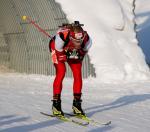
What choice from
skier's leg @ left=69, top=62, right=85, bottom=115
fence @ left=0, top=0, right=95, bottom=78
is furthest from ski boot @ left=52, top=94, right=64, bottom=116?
fence @ left=0, top=0, right=95, bottom=78

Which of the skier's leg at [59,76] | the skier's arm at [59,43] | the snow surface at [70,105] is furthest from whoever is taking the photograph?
the skier's leg at [59,76]

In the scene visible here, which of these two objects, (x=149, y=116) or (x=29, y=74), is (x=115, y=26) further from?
(x=149, y=116)

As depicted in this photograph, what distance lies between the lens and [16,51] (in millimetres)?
21469

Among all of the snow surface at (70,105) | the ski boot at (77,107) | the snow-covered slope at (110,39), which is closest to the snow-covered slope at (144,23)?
the snow-covered slope at (110,39)

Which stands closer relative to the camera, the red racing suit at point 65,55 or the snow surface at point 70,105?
the snow surface at point 70,105

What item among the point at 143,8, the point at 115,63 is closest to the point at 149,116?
the point at 115,63

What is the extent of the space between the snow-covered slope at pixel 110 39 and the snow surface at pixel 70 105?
3.29 ft

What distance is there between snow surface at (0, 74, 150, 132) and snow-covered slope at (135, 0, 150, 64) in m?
10.3

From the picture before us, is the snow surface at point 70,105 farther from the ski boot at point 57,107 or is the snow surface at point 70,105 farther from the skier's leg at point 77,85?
the skier's leg at point 77,85

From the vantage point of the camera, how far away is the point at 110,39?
18812mm

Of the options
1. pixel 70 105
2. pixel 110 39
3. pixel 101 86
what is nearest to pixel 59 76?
pixel 70 105

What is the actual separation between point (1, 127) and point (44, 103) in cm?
362

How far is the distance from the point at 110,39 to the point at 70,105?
24.1ft

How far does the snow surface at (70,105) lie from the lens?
8.90 metres
